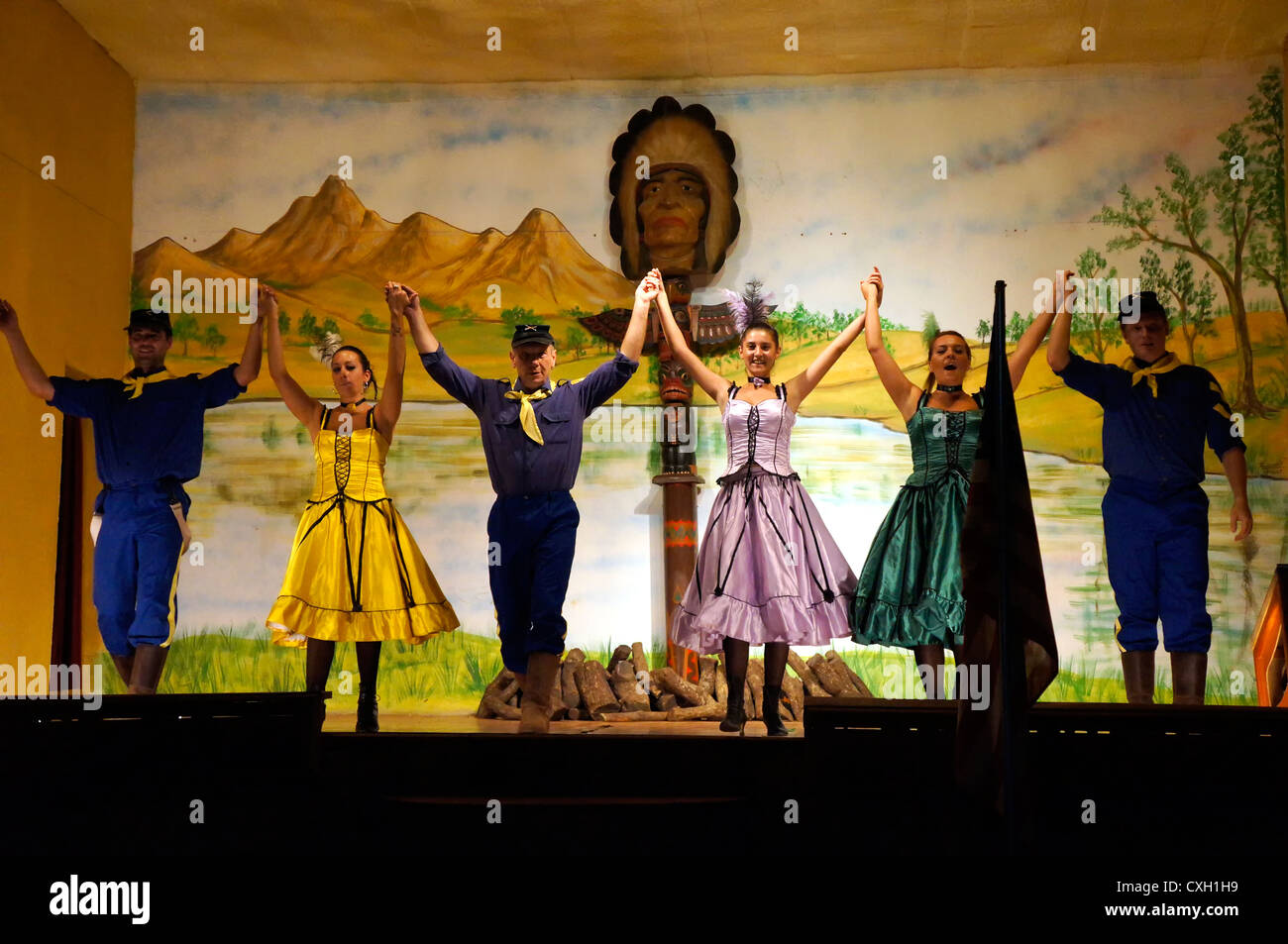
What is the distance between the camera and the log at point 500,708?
702 cm

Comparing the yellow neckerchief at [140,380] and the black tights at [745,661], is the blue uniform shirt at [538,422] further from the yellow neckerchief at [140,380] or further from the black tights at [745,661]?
the yellow neckerchief at [140,380]

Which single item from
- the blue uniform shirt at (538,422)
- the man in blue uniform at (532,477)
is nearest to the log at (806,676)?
the man in blue uniform at (532,477)

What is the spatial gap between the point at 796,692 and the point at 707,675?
0.51m

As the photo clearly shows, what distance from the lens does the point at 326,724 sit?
6.91 m

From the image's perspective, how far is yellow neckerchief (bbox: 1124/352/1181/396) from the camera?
5.70 m

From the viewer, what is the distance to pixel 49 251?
7203 mm

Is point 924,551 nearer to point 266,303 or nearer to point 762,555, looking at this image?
point 762,555

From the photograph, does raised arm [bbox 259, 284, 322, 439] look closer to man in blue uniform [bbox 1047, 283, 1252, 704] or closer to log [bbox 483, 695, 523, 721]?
log [bbox 483, 695, 523, 721]

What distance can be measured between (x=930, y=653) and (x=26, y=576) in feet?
16.2

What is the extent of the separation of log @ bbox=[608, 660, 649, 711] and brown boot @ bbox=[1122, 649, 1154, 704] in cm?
254

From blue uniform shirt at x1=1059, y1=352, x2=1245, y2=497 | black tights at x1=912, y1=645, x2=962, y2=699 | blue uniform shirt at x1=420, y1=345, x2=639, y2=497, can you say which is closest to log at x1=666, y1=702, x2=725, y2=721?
black tights at x1=912, y1=645, x2=962, y2=699

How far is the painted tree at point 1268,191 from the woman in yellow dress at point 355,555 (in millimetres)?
5308

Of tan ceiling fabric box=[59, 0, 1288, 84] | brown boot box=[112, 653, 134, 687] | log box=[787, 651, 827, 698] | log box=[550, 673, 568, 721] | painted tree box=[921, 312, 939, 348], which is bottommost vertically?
log box=[550, 673, 568, 721]
